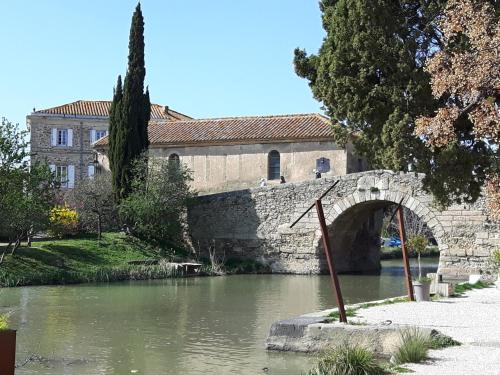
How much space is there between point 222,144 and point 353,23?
80.3ft

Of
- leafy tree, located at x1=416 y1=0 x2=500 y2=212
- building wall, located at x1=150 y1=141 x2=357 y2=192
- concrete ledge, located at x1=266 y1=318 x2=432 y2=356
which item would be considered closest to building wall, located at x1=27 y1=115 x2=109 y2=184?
building wall, located at x1=150 y1=141 x2=357 y2=192

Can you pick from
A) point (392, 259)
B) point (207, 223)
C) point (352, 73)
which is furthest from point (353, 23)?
point (392, 259)

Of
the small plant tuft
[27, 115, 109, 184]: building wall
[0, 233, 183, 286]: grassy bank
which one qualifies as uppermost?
[27, 115, 109, 184]: building wall

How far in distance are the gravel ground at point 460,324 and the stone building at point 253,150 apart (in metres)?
17.7

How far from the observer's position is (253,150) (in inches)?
1452

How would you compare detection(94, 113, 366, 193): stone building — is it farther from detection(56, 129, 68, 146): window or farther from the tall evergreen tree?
detection(56, 129, 68, 146): window

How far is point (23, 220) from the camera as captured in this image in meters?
23.3

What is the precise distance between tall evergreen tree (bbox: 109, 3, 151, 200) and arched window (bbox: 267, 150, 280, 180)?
687 centimetres

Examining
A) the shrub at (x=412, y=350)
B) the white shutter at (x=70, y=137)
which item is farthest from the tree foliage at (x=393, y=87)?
the white shutter at (x=70, y=137)

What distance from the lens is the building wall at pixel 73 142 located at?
175ft

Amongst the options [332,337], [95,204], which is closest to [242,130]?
[95,204]

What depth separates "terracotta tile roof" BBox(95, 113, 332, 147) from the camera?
35844 millimetres

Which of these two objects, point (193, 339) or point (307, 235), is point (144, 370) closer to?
point (193, 339)

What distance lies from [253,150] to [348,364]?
28.8 meters
